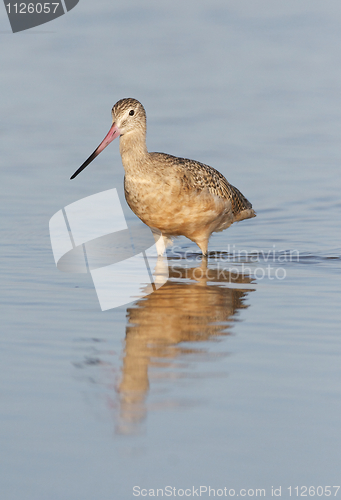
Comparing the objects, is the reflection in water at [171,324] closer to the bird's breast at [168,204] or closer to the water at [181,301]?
the water at [181,301]

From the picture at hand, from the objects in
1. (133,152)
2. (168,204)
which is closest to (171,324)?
(168,204)

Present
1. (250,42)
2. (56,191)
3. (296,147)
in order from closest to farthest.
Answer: (56,191)
(296,147)
(250,42)

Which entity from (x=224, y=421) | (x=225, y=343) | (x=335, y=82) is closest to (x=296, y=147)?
(x=335, y=82)

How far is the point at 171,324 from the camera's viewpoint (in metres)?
6.09

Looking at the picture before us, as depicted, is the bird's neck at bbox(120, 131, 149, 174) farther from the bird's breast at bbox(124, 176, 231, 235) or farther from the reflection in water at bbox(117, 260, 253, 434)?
the reflection in water at bbox(117, 260, 253, 434)

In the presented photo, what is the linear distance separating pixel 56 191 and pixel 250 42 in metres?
9.25

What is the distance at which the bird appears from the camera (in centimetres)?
802

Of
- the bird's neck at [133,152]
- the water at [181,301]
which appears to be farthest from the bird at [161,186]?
the water at [181,301]

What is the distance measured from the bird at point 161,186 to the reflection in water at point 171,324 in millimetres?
497

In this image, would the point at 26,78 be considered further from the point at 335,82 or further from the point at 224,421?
the point at 224,421

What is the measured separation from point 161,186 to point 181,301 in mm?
1518

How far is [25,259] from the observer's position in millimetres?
8117

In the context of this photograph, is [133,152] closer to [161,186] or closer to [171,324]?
[161,186]

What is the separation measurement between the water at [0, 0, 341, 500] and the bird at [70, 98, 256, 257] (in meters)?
0.43
